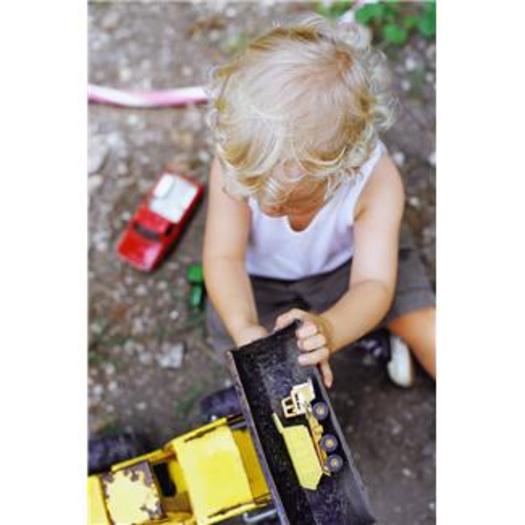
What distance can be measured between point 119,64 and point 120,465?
2.29 ft

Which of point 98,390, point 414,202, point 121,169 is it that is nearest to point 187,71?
point 121,169

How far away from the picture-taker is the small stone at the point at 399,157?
148 cm

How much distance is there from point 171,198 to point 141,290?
143 millimetres

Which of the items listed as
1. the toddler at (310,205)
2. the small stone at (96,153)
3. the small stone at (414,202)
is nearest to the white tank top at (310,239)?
the toddler at (310,205)

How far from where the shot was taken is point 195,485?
105 centimetres

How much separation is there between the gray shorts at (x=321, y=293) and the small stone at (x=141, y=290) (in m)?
0.14

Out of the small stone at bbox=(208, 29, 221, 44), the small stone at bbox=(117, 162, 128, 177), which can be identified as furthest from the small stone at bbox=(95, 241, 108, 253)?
the small stone at bbox=(208, 29, 221, 44)

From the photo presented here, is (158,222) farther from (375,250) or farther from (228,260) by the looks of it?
(375,250)

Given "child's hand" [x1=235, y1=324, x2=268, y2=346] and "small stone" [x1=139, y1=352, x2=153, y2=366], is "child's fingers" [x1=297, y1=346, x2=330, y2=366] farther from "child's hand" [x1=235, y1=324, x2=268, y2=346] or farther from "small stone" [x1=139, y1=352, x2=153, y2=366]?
"small stone" [x1=139, y1=352, x2=153, y2=366]

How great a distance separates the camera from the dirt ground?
1362mm

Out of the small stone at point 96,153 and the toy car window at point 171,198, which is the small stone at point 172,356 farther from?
the small stone at point 96,153

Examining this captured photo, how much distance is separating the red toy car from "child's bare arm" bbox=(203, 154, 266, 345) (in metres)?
0.22
